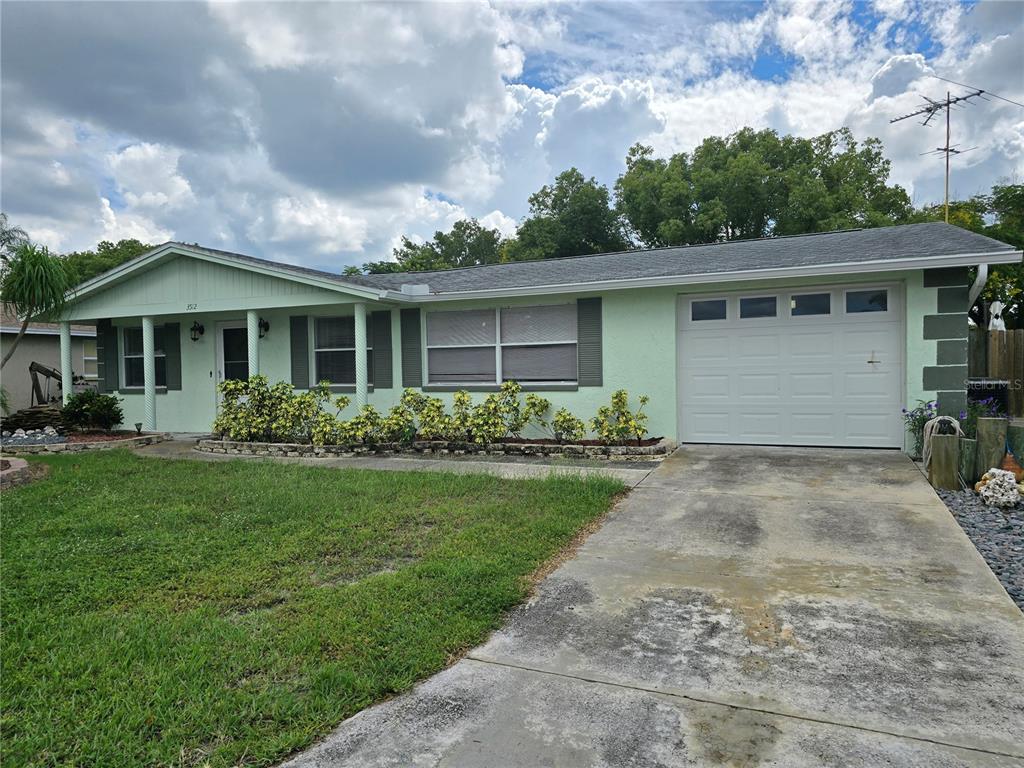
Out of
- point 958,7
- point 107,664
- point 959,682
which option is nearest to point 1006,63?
point 958,7

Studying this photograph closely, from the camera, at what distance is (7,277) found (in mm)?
10875

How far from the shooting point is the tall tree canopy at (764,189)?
2467cm

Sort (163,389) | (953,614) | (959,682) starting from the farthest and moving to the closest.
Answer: (163,389), (953,614), (959,682)

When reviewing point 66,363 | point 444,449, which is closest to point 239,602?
point 444,449

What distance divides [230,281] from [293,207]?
32.2ft

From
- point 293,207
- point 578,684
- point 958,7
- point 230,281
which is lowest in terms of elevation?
point 578,684

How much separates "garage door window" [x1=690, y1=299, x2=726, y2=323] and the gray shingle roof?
51cm

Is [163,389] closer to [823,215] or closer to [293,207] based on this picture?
[293,207]

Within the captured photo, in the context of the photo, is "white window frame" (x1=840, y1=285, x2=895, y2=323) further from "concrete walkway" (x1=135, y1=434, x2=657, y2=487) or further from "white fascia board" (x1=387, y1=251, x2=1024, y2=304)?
"concrete walkway" (x1=135, y1=434, x2=657, y2=487)

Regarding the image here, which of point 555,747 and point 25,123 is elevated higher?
point 25,123

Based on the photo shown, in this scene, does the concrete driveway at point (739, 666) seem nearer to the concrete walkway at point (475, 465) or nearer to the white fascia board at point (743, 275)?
the concrete walkway at point (475, 465)

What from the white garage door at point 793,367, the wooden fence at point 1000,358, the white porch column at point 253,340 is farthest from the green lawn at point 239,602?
the wooden fence at point 1000,358

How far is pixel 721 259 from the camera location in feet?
30.9

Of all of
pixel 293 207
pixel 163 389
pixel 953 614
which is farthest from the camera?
pixel 293 207
